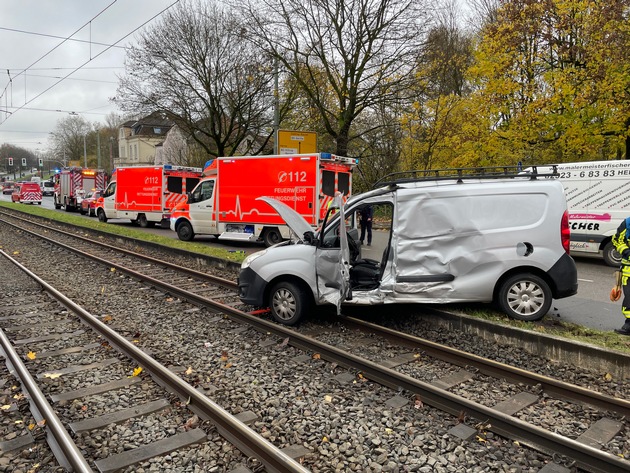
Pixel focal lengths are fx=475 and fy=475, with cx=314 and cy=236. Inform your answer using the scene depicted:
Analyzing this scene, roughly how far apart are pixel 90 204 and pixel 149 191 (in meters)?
11.5

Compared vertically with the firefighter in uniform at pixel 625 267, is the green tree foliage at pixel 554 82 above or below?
above

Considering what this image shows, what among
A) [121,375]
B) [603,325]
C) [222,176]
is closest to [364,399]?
[121,375]

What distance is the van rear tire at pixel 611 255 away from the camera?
39.5 ft

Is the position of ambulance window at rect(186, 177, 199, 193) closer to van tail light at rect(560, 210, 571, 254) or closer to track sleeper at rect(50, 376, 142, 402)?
track sleeper at rect(50, 376, 142, 402)

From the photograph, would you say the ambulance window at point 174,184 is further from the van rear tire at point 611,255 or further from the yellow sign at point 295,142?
the van rear tire at point 611,255

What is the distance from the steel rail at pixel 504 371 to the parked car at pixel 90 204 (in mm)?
29238

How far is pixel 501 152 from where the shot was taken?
20422mm

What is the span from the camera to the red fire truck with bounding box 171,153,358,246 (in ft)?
46.8

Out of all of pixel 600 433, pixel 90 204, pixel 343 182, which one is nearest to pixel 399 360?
pixel 600 433

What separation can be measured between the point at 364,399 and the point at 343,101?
61.8 ft

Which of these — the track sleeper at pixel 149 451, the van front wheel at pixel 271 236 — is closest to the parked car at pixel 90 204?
the van front wheel at pixel 271 236

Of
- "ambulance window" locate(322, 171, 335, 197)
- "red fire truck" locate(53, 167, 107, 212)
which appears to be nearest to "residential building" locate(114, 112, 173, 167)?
"red fire truck" locate(53, 167, 107, 212)

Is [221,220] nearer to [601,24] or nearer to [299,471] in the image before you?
[299,471]

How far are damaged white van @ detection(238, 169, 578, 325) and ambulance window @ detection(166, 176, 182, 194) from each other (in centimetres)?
1703
